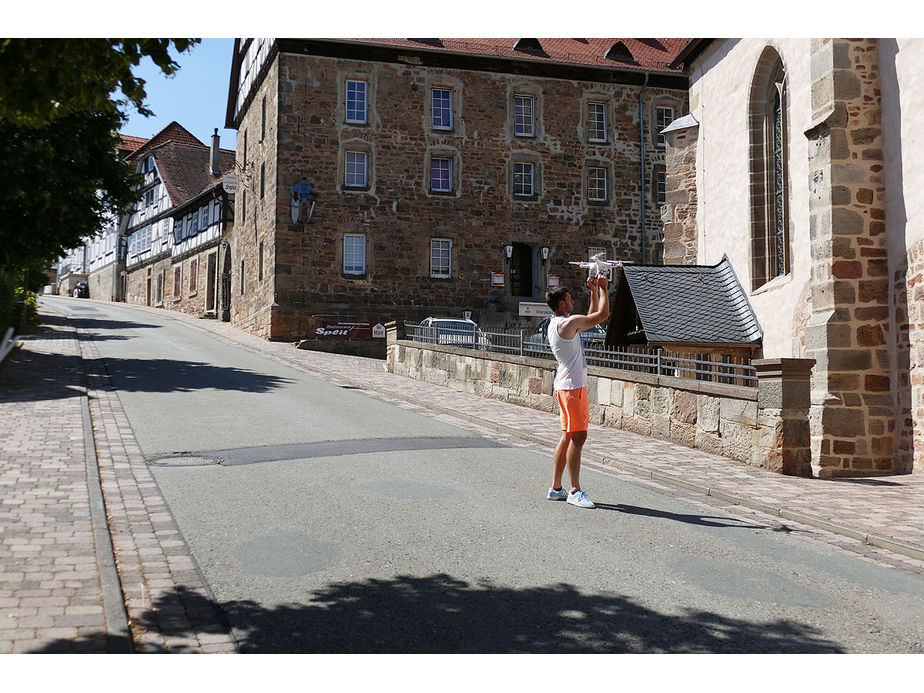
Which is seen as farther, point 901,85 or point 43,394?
point 43,394

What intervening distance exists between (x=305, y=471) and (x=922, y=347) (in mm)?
8035

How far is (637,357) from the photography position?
1267 centimetres

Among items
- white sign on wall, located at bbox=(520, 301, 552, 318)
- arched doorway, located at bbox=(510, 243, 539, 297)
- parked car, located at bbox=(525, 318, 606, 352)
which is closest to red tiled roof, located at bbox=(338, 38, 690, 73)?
arched doorway, located at bbox=(510, 243, 539, 297)

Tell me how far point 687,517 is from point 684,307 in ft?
30.9

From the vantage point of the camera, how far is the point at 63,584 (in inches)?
187

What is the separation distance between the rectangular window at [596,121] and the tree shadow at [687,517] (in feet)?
90.1

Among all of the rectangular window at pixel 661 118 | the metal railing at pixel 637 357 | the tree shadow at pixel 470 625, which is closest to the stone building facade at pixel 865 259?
the metal railing at pixel 637 357

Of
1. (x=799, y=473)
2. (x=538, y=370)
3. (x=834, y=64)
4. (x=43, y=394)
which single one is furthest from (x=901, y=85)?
(x=43, y=394)

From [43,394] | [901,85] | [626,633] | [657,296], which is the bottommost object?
[626,633]

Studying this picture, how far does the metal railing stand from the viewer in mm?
10961

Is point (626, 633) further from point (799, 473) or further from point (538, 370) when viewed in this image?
point (538, 370)

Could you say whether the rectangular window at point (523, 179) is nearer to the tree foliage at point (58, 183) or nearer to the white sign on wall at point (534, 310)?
the white sign on wall at point (534, 310)

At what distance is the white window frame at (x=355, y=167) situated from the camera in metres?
30.8

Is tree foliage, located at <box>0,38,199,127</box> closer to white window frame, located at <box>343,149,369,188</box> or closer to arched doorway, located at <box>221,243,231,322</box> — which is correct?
white window frame, located at <box>343,149,369,188</box>
